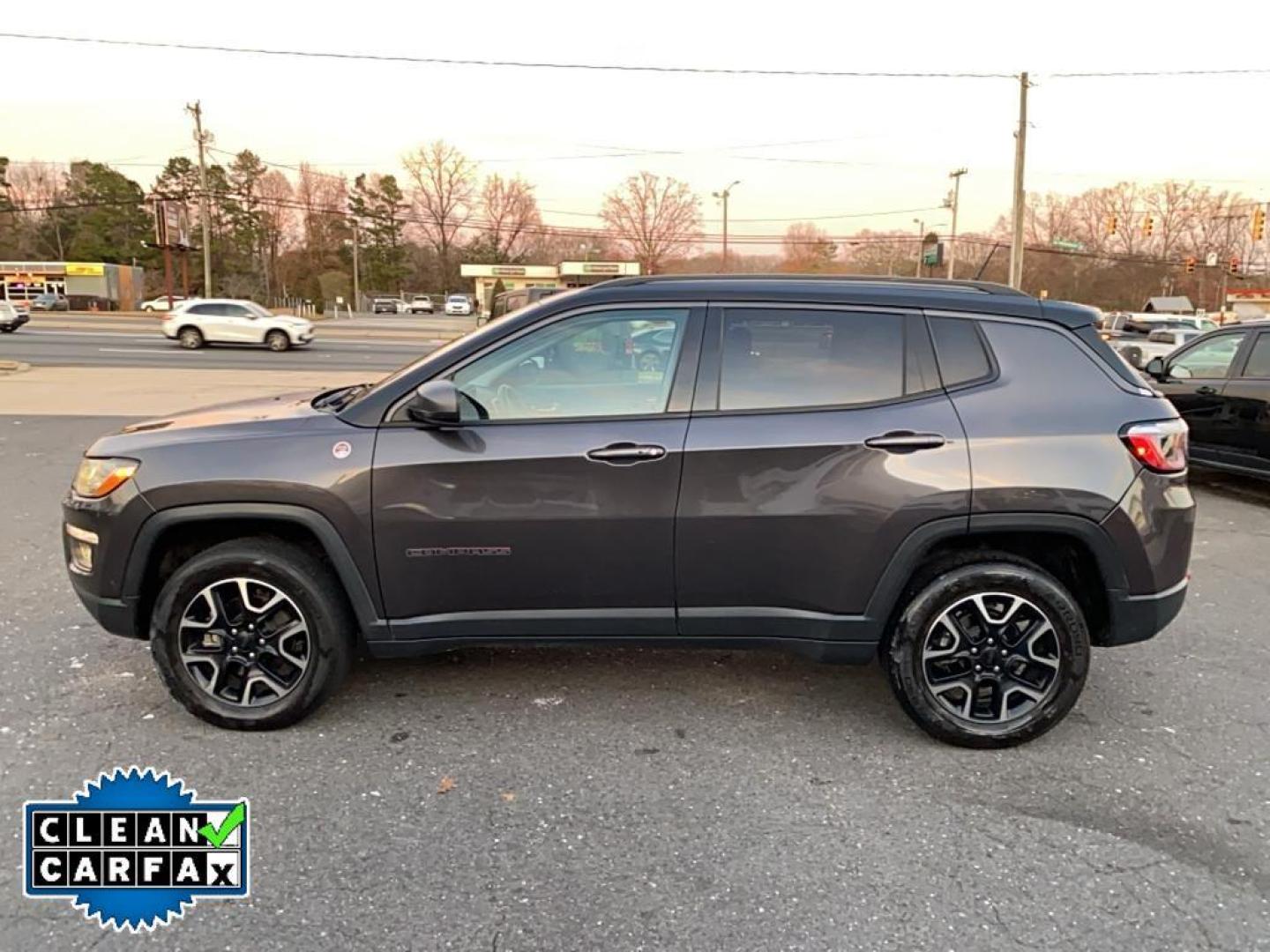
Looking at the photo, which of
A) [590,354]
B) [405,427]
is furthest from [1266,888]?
[405,427]

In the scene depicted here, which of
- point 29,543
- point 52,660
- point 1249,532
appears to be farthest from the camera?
point 1249,532

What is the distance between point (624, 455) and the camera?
315 cm

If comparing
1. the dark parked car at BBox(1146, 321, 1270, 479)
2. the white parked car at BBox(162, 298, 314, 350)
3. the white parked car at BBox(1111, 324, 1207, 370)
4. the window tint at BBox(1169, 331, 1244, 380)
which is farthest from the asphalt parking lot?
the white parked car at BBox(162, 298, 314, 350)

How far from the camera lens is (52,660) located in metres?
4.01

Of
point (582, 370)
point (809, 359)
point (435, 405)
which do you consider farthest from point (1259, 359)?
point (435, 405)

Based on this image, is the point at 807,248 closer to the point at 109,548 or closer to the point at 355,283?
the point at 355,283

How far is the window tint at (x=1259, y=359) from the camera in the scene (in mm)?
7375

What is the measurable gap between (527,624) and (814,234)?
71.9 m

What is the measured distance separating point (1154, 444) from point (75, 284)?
80.7 metres

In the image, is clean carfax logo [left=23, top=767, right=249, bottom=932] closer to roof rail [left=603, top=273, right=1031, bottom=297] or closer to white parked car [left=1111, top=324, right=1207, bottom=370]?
roof rail [left=603, top=273, right=1031, bottom=297]

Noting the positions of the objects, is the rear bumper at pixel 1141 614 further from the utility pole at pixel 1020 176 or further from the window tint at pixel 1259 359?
the utility pole at pixel 1020 176

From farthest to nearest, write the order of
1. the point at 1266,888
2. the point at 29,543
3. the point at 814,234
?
the point at 814,234, the point at 29,543, the point at 1266,888

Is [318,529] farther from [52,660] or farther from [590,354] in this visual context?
[52,660]

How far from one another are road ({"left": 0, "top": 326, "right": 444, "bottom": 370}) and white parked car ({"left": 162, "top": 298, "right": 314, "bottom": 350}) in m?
0.37
